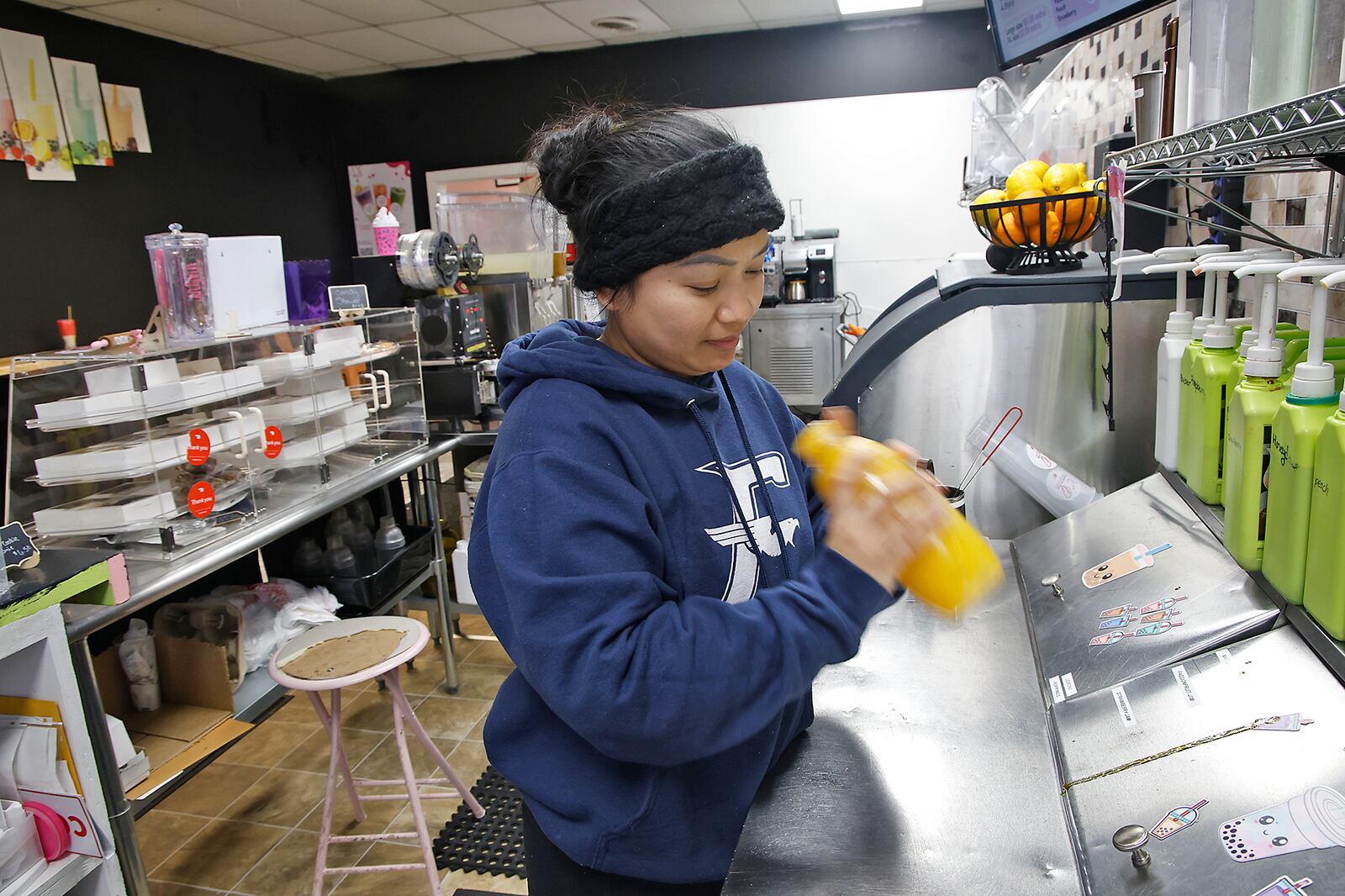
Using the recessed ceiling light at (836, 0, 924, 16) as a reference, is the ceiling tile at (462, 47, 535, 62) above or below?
above

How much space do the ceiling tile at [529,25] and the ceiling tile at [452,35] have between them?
0.07m

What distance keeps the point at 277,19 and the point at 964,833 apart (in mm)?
5684

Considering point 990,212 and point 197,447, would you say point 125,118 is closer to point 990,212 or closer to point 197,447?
point 197,447

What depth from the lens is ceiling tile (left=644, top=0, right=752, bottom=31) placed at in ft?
17.0

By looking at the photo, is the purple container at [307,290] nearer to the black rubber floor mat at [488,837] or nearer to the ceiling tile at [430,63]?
the black rubber floor mat at [488,837]

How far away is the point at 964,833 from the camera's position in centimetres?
94

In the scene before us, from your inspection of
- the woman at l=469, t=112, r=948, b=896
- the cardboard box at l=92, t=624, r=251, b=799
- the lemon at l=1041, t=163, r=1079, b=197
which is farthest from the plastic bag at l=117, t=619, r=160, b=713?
the lemon at l=1041, t=163, r=1079, b=197

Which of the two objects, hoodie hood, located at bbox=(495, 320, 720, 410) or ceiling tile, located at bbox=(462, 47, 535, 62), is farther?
ceiling tile, located at bbox=(462, 47, 535, 62)

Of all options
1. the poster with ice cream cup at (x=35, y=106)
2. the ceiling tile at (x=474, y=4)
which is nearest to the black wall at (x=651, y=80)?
the ceiling tile at (x=474, y=4)

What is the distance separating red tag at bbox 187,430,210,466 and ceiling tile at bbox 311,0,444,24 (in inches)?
139

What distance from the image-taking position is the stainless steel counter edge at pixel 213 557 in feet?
5.86

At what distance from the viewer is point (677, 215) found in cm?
89

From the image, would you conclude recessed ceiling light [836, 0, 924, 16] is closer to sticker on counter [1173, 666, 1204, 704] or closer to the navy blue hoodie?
the navy blue hoodie

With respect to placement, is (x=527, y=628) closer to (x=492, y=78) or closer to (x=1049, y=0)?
(x=1049, y=0)
